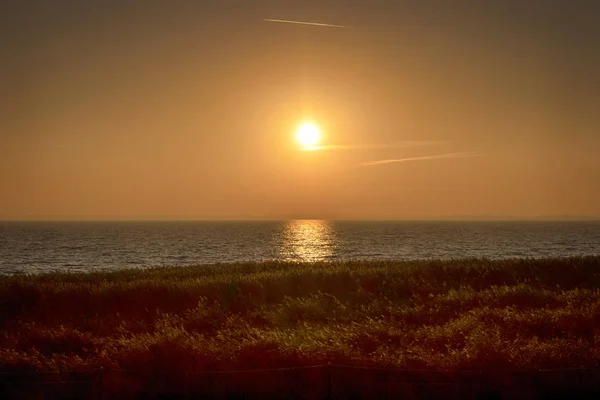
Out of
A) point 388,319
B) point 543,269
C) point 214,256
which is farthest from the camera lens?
point 214,256

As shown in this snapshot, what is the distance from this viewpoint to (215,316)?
22.2 meters

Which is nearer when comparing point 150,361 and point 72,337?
point 150,361

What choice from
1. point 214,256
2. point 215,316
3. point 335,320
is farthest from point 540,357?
point 214,256

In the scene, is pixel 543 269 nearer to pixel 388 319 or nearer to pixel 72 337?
pixel 388 319

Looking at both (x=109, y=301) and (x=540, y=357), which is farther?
(x=109, y=301)

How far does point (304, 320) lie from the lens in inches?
839

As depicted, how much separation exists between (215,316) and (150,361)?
8.25 m

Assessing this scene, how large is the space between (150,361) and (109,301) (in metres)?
14.0

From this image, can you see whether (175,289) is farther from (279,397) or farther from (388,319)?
(279,397)

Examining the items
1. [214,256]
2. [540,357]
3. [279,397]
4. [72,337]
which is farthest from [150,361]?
[214,256]

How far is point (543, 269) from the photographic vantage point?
3206 centimetres

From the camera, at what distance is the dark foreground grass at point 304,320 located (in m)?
13.9

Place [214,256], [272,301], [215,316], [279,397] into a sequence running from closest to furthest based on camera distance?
[279,397] < [215,316] < [272,301] < [214,256]

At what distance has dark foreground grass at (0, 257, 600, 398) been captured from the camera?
13.9 m
